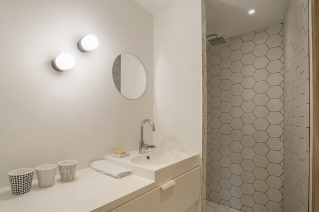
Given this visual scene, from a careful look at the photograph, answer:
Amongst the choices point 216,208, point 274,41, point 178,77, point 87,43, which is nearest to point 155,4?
point 178,77

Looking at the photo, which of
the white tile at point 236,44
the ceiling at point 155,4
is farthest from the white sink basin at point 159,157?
the white tile at point 236,44

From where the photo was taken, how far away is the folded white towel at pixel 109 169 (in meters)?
1.05

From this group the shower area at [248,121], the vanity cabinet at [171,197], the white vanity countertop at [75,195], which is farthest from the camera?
the shower area at [248,121]

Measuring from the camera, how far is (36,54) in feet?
3.34

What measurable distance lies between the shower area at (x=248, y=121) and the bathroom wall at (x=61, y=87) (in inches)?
52.0

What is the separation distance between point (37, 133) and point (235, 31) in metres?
2.38

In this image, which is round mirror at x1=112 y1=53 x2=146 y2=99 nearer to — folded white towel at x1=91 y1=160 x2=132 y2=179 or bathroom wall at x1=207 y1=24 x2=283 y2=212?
folded white towel at x1=91 y1=160 x2=132 y2=179

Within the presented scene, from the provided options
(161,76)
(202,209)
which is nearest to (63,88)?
(161,76)

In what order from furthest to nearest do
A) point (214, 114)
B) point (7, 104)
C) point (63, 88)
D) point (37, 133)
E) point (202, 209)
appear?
1. point (214, 114)
2. point (202, 209)
3. point (63, 88)
4. point (37, 133)
5. point (7, 104)

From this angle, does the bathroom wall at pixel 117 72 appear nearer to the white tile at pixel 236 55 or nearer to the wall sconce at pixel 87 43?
the wall sconce at pixel 87 43

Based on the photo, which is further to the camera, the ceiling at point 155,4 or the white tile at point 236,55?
the white tile at point 236,55

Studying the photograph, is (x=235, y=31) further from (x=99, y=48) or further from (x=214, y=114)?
(x=99, y=48)

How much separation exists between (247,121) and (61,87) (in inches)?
Answer: 83.4

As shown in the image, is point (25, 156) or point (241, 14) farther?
point (241, 14)
